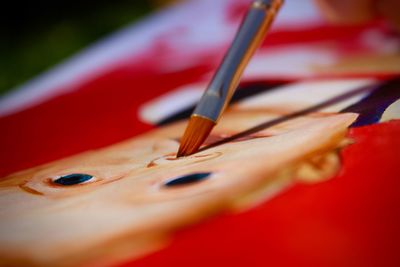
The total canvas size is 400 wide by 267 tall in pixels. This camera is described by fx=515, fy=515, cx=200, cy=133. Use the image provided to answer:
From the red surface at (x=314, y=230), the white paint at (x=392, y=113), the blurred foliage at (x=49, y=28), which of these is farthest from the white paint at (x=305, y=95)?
the blurred foliage at (x=49, y=28)

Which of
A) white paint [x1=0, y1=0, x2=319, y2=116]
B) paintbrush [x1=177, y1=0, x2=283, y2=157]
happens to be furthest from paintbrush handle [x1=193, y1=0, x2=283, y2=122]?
white paint [x1=0, y1=0, x2=319, y2=116]

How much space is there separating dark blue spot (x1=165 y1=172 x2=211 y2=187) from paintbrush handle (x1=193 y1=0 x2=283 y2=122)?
0.22 ft

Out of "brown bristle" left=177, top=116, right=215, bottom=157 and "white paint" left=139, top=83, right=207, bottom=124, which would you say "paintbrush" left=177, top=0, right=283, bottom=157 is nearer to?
"brown bristle" left=177, top=116, right=215, bottom=157

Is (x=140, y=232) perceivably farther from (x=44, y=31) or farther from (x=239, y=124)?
(x=44, y=31)

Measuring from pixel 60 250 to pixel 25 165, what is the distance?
0.20m

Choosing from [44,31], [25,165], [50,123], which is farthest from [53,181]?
[44,31]

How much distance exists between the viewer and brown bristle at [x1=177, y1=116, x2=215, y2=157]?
438mm

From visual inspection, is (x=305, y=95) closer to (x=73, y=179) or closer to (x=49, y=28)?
(x=73, y=179)

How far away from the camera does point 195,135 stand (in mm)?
439

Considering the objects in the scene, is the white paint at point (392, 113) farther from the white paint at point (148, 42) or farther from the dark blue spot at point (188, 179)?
the white paint at point (148, 42)

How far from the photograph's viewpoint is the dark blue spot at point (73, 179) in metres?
0.43

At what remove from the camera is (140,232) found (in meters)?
0.33

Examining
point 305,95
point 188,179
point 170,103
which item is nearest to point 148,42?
point 170,103

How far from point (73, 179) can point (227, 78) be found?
0.16 metres
